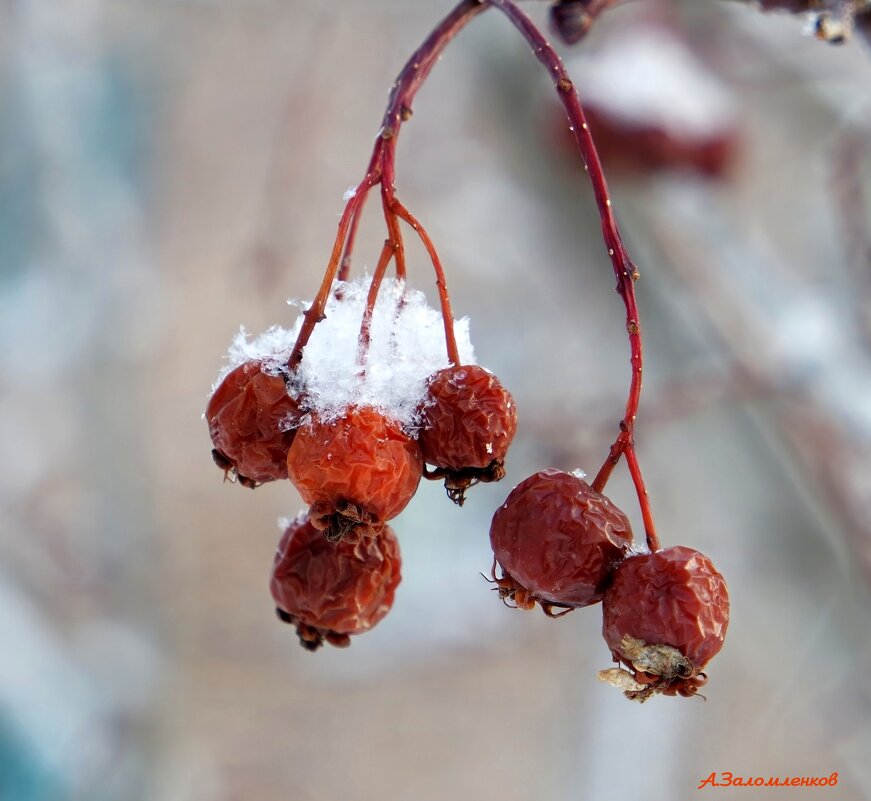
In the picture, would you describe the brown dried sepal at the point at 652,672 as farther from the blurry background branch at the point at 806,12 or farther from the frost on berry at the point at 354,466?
the blurry background branch at the point at 806,12

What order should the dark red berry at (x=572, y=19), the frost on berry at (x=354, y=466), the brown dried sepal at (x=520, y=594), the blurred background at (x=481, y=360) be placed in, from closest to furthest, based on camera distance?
the frost on berry at (x=354, y=466), the brown dried sepal at (x=520, y=594), the dark red berry at (x=572, y=19), the blurred background at (x=481, y=360)

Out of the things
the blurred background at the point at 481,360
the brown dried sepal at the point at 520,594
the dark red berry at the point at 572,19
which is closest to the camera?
the brown dried sepal at the point at 520,594

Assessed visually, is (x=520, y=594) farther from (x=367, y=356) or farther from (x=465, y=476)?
(x=367, y=356)

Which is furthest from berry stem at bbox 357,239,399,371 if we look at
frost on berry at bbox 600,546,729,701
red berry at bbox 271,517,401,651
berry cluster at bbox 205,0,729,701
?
frost on berry at bbox 600,546,729,701

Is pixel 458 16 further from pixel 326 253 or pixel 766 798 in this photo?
pixel 766 798

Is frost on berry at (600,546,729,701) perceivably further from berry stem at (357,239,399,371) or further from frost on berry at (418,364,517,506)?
berry stem at (357,239,399,371)

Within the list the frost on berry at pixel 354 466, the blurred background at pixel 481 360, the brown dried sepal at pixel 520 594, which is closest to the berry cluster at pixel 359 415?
the frost on berry at pixel 354 466

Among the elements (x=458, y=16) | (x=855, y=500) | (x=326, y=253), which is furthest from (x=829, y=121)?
(x=458, y=16)
